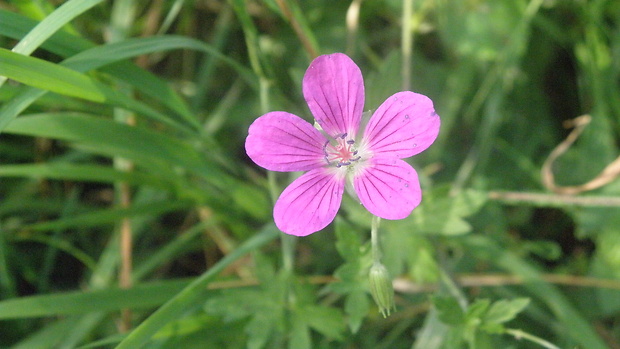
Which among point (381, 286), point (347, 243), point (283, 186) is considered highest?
point (283, 186)

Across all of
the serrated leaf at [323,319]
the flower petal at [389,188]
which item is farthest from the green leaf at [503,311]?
the flower petal at [389,188]

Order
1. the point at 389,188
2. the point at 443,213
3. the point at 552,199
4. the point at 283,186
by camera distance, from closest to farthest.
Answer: the point at 389,188 < the point at 443,213 < the point at 552,199 < the point at 283,186

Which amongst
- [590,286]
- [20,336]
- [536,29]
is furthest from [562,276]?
[20,336]

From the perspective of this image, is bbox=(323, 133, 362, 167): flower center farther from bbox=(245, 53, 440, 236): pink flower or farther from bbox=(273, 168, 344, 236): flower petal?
bbox=(273, 168, 344, 236): flower petal

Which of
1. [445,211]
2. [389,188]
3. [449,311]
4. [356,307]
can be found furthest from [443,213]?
[389,188]

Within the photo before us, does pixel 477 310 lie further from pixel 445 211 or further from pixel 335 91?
pixel 335 91

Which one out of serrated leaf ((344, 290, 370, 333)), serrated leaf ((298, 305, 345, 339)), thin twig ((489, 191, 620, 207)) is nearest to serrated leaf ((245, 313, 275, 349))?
serrated leaf ((298, 305, 345, 339))
